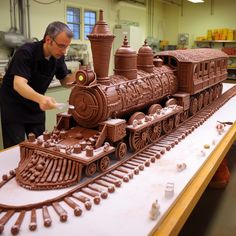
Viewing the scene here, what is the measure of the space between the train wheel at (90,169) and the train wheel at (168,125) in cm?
143

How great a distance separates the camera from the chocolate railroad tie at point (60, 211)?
208cm

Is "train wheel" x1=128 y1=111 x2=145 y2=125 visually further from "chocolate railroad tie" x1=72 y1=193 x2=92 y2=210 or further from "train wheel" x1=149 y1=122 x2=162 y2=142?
"chocolate railroad tie" x1=72 y1=193 x2=92 y2=210

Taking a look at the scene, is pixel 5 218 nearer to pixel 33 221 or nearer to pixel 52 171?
pixel 33 221

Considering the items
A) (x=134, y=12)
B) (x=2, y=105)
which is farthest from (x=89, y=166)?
(x=134, y=12)

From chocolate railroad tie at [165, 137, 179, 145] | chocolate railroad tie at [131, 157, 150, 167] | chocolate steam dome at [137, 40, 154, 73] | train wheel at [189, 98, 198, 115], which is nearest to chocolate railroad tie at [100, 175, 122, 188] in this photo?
chocolate railroad tie at [131, 157, 150, 167]

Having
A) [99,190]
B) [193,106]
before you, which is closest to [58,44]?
[99,190]

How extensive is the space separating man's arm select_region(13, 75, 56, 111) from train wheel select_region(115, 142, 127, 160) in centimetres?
77

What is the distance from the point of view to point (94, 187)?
2564mm

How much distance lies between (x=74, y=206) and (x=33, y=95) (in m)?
1.17

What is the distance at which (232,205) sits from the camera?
4496 mm

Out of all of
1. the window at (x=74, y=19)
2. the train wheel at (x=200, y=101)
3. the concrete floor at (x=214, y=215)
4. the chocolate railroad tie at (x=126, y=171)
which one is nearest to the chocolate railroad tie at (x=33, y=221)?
the chocolate railroad tie at (x=126, y=171)

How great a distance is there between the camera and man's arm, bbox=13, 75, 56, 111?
2.77 metres

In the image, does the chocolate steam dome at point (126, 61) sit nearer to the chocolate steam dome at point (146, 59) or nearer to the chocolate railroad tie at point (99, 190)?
the chocolate steam dome at point (146, 59)

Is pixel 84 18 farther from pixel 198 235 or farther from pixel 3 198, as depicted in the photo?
pixel 3 198
